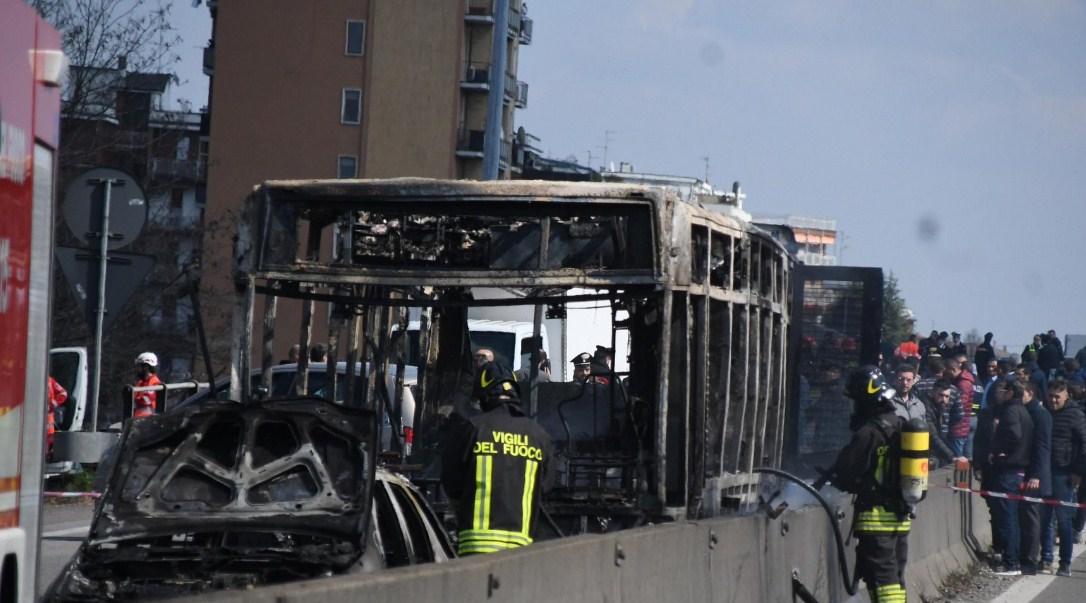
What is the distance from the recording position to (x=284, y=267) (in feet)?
37.2

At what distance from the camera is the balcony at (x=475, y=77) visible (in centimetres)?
7656

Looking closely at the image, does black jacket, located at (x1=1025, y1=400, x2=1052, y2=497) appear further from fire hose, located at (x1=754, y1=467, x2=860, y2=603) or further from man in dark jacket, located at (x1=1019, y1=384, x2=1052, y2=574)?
fire hose, located at (x1=754, y1=467, x2=860, y2=603)

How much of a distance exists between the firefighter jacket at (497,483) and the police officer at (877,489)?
394 centimetres

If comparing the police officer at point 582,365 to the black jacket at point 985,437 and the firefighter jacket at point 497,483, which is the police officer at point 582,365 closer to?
the firefighter jacket at point 497,483

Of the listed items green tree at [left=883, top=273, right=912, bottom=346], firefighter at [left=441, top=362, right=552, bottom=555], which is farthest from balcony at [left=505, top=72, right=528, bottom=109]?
firefighter at [left=441, top=362, right=552, bottom=555]

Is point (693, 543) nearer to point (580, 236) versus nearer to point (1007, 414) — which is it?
point (580, 236)

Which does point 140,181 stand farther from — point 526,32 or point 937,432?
point 526,32

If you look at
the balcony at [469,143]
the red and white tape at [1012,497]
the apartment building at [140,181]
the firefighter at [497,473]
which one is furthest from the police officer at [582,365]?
the balcony at [469,143]

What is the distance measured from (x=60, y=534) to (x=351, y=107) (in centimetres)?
5961

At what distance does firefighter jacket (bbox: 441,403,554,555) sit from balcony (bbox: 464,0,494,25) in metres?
68.5

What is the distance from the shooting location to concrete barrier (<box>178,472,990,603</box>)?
611 cm

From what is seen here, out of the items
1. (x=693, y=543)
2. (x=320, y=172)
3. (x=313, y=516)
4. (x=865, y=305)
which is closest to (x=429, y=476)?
(x=693, y=543)

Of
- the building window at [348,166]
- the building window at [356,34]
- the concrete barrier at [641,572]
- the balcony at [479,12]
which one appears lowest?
the concrete barrier at [641,572]

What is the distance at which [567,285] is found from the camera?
1141 cm
